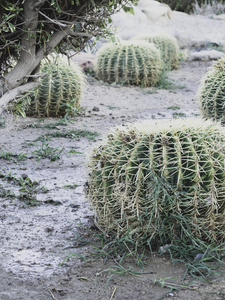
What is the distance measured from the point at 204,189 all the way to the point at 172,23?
62.2 ft

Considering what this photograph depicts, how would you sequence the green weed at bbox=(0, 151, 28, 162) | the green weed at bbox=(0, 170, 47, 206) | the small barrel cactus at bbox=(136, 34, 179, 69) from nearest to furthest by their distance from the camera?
the green weed at bbox=(0, 170, 47, 206)
the green weed at bbox=(0, 151, 28, 162)
the small barrel cactus at bbox=(136, 34, 179, 69)

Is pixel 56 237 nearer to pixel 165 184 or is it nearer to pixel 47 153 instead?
pixel 165 184

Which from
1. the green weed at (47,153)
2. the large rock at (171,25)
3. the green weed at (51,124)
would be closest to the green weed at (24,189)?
the green weed at (47,153)

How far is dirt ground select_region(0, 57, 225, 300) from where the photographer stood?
2469 mm

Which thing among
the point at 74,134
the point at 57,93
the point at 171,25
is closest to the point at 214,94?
the point at 74,134

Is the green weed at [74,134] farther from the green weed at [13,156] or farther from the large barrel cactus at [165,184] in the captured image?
the large barrel cactus at [165,184]

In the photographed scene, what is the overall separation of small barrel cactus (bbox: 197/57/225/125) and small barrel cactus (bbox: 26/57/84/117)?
2.24 metres

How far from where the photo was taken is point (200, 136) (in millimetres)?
2869

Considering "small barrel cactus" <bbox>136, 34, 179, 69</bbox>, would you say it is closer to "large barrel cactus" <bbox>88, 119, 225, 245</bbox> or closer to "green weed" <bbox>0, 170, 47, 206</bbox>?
"green weed" <bbox>0, 170, 47, 206</bbox>

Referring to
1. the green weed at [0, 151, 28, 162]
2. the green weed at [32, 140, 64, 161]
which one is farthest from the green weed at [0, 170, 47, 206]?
the green weed at [32, 140, 64, 161]

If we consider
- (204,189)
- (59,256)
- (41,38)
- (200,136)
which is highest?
(41,38)

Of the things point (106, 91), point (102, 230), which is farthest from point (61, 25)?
point (106, 91)

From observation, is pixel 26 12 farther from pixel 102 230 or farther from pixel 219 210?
pixel 219 210

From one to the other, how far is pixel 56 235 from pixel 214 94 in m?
3.41
